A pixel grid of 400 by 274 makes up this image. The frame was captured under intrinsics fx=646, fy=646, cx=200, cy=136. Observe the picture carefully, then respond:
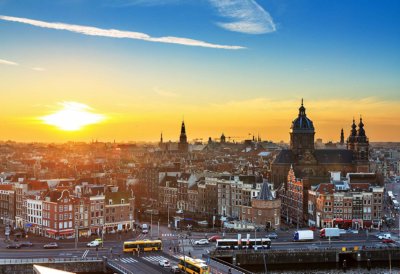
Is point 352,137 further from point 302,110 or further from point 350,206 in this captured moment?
point 350,206

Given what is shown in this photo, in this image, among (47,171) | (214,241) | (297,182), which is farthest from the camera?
(47,171)

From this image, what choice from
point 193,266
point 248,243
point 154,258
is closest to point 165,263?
point 154,258

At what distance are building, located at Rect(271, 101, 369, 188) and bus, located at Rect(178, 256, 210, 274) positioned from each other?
186 feet

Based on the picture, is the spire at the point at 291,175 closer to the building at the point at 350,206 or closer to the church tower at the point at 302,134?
the church tower at the point at 302,134

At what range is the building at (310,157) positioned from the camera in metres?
128

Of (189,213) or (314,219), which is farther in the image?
(189,213)

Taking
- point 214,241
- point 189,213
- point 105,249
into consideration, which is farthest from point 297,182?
point 105,249

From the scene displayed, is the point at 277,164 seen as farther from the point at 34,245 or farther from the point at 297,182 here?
the point at 34,245

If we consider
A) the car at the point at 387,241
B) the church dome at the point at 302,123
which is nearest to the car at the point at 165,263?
the car at the point at 387,241

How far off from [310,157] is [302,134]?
720 centimetres

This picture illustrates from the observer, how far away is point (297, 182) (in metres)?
118

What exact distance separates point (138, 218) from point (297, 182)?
98.3ft

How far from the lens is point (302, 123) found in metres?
135

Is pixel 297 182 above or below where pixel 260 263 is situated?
above
